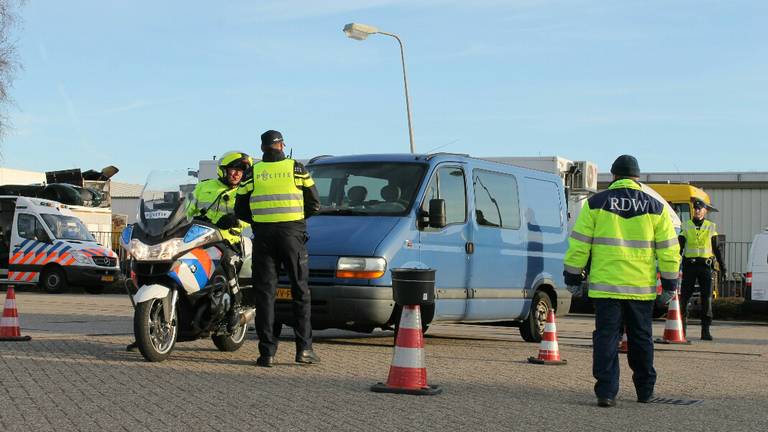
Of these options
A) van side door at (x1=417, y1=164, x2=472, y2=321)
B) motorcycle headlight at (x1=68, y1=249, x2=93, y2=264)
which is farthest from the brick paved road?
motorcycle headlight at (x1=68, y1=249, x2=93, y2=264)

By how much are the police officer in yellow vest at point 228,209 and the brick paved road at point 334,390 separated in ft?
2.47

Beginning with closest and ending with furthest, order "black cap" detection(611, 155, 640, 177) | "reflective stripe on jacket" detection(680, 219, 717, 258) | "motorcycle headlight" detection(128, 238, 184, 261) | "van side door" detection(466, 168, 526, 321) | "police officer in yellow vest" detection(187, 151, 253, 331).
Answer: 1. "black cap" detection(611, 155, 640, 177)
2. "motorcycle headlight" detection(128, 238, 184, 261)
3. "police officer in yellow vest" detection(187, 151, 253, 331)
4. "van side door" detection(466, 168, 526, 321)
5. "reflective stripe on jacket" detection(680, 219, 717, 258)

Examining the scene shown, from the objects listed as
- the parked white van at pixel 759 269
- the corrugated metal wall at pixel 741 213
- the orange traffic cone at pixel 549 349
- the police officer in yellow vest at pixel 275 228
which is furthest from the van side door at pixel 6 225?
the orange traffic cone at pixel 549 349

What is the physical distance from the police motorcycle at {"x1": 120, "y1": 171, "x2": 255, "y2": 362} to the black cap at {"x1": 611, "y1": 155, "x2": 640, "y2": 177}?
368 cm

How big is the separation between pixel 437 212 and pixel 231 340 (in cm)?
251

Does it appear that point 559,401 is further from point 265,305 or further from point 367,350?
point 367,350

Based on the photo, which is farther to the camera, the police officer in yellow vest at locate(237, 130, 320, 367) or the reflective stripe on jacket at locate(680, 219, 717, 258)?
the reflective stripe on jacket at locate(680, 219, 717, 258)

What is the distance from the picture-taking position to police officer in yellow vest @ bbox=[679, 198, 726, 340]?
15352 mm

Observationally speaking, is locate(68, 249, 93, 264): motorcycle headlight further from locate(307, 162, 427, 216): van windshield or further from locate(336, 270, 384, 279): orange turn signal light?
locate(336, 270, 384, 279): orange turn signal light

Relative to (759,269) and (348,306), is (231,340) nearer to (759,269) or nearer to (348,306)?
(348,306)

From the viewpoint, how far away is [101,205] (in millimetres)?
34688

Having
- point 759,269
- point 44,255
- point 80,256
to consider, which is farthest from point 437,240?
point 44,255

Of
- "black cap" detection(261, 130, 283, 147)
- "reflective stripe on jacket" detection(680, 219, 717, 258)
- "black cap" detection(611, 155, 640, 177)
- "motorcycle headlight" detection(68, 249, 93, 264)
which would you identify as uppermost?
"black cap" detection(261, 130, 283, 147)

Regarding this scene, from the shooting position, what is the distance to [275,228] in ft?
32.1
